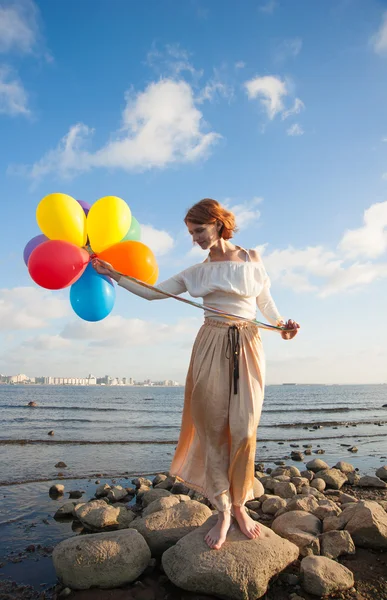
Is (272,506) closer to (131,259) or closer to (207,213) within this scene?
(131,259)

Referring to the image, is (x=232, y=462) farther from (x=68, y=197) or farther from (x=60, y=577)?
(x=68, y=197)

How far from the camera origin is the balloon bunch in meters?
3.93

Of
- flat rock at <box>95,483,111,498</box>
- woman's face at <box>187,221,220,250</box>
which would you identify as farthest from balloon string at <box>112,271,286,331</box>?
flat rock at <box>95,483,111,498</box>

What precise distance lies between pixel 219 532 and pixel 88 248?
3.04 meters

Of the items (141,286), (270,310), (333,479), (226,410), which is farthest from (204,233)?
(333,479)

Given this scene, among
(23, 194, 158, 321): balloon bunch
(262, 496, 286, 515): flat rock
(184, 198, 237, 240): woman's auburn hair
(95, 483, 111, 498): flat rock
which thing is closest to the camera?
(184, 198, 237, 240): woman's auburn hair

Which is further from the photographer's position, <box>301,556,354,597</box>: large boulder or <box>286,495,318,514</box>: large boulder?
<box>286,495,318,514</box>: large boulder

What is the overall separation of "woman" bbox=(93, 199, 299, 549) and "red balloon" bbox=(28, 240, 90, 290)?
0.26 meters

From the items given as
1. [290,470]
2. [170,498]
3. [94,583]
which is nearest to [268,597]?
[94,583]

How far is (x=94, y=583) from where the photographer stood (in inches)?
135

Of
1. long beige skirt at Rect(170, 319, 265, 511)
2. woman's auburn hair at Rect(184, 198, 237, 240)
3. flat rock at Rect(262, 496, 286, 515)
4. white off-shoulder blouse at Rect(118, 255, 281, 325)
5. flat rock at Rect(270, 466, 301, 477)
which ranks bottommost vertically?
flat rock at Rect(270, 466, 301, 477)

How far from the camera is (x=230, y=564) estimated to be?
324 centimetres

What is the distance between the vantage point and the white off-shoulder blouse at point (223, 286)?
3.75 meters

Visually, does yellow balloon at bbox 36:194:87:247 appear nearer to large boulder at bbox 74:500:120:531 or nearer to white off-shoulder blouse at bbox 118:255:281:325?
white off-shoulder blouse at bbox 118:255:281:325
